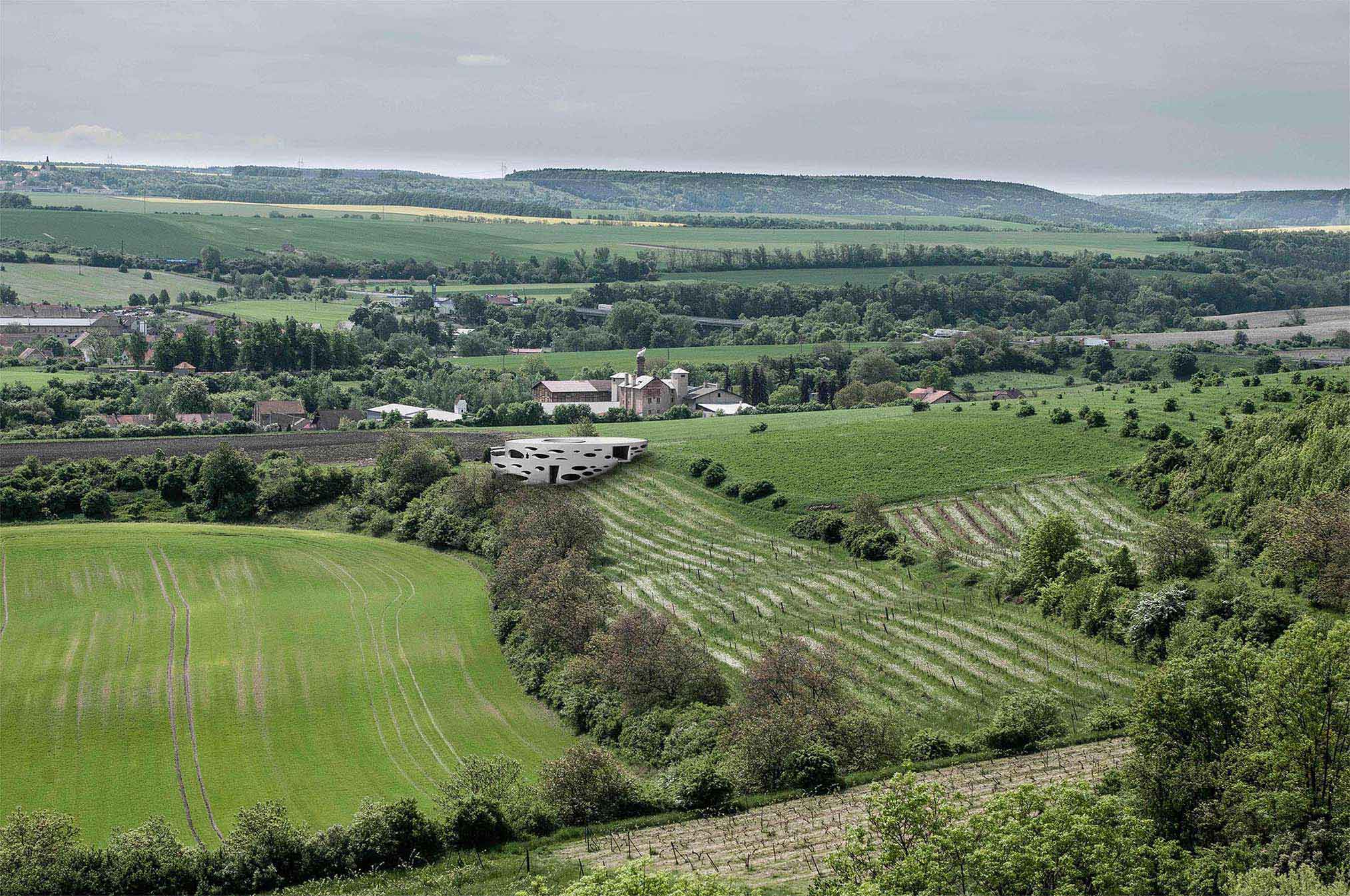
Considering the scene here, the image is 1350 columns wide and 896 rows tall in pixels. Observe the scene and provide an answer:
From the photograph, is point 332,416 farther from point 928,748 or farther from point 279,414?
point 928,748

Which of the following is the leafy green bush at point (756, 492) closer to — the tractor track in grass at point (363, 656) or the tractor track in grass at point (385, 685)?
the tractor track in grass at point (385, 685)

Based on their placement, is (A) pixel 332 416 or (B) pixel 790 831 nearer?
(B) pixel 790 831

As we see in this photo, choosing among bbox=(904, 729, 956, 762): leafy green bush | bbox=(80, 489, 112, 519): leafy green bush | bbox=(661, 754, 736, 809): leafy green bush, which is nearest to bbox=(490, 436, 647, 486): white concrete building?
bbox=(80, 489, 112, 519): leafy green bush

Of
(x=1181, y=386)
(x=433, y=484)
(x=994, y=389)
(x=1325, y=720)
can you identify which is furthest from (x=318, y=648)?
(x=994, y=389)

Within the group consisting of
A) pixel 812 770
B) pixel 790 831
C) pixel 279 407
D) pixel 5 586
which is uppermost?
pixel 279 407

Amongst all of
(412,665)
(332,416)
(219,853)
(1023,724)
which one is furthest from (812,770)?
(332,416)

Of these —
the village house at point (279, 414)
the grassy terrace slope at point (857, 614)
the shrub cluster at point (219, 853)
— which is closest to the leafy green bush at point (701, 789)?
the shrub cluster at point (219, 853)

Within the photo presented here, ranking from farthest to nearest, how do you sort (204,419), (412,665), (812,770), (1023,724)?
(204,419)
(412,665)
(1023,724)
(812,770)

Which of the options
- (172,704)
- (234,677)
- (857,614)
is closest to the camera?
(172,704)
